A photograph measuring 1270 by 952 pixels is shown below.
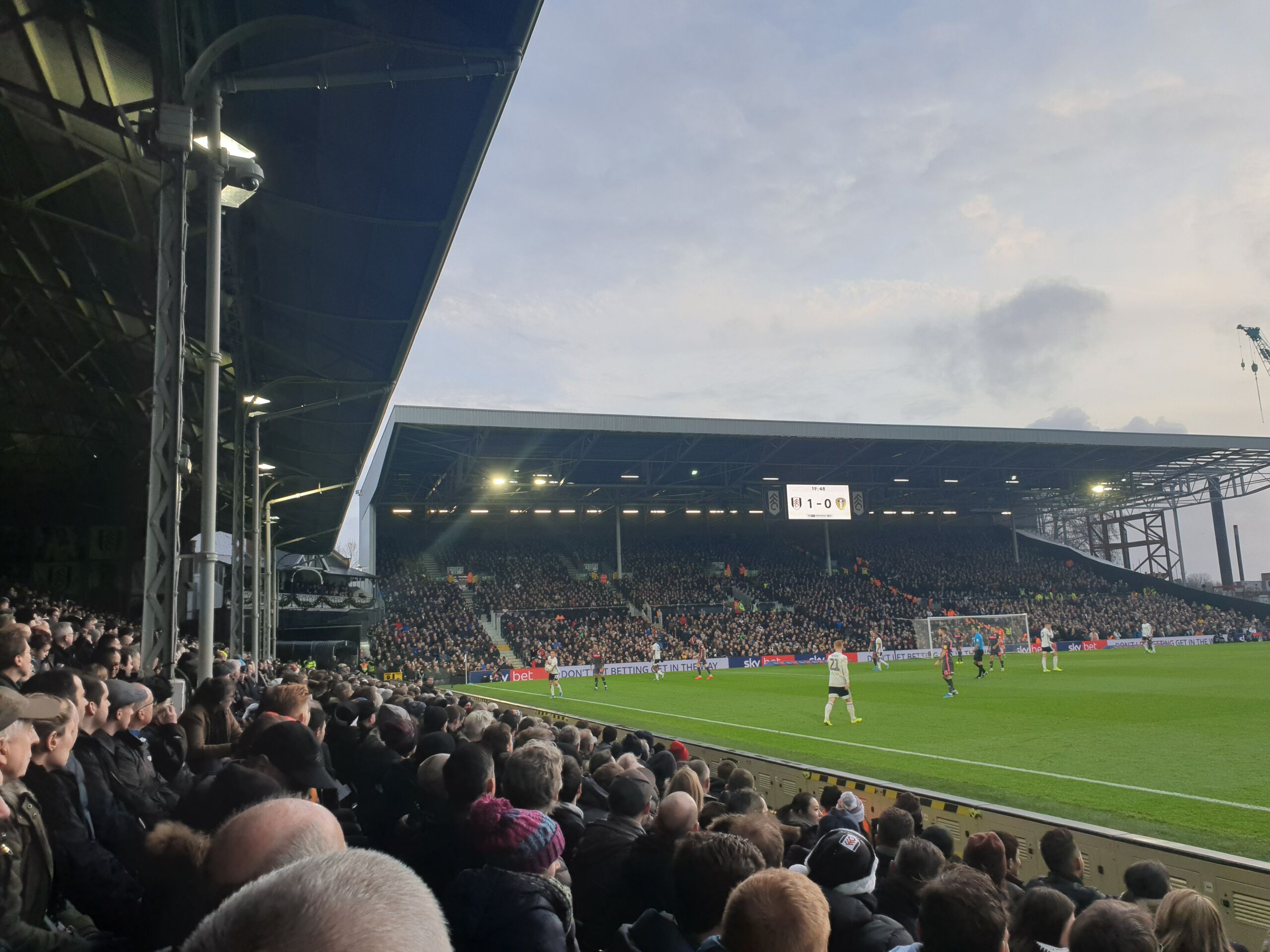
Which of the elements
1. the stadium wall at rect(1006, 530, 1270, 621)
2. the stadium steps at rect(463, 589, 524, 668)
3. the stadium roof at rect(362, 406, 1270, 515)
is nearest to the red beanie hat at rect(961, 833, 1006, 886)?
the stadium roof at rect(362, 406, 1270, 515)

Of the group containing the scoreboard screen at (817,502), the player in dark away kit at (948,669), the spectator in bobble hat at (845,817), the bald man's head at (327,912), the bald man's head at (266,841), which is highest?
the scoreboard screen at (817,502)

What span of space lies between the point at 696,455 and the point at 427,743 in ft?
151

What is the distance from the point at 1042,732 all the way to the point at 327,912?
18.7 metres

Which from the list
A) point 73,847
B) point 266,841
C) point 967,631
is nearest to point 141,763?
point 73,847

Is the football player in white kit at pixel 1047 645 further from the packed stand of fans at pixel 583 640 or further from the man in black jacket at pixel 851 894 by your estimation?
the man in black jacket at pixel 851 894

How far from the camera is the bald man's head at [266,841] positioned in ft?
6.50

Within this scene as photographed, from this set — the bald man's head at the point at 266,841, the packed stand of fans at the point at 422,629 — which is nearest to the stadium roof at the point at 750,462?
the packed stand of fans at the point at 422,629

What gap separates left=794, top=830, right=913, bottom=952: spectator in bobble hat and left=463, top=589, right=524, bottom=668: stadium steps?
41.7 metres

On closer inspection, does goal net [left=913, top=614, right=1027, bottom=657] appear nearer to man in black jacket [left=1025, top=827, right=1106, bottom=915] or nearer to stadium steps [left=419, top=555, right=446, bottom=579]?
stadium steps [left=419, top=555, right=446, bottom=579]

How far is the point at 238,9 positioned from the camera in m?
9.46

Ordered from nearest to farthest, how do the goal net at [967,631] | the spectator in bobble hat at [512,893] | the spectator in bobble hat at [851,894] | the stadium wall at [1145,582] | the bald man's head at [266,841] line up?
the bald man's head at [266,841], the spectator in bobble hat at [512,893], the spectator in bobble hat at [851,894], the goal net at [967,631], the stadium wall at [1145,582]

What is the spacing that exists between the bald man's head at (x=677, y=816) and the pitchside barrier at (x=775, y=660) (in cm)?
3850

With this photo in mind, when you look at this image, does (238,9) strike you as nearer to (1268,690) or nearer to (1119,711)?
(1119,711)

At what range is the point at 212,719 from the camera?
6434 millimetres
